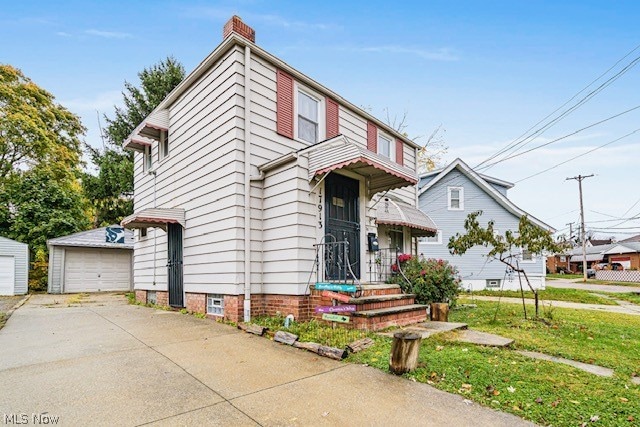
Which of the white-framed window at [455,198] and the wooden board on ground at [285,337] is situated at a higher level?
the white-framed window at [455,198]

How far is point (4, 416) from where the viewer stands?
3133mm

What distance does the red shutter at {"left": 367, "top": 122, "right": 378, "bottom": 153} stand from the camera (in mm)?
11242

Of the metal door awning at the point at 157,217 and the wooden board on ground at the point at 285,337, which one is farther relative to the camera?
the metal door awning at the point at 157,217

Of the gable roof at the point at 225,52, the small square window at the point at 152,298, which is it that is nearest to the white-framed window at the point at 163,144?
the gable roof at the point at 225,52

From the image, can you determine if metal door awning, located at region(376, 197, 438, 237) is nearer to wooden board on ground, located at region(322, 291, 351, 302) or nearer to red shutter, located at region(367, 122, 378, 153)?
red shutter, located at region(367, 122, 378, 153)

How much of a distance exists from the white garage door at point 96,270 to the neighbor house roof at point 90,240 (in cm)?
61

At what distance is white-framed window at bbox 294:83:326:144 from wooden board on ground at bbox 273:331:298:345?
15.7 feet

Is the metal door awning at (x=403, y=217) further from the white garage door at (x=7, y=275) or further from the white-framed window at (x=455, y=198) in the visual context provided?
the white garage door at (x=7, y=275)

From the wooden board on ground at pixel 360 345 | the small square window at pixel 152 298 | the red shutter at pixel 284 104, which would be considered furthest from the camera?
the small square window at pixel 152 298

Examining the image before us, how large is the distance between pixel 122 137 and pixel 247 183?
21.0 m

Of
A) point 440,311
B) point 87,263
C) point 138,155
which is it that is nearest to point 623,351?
point 440,311

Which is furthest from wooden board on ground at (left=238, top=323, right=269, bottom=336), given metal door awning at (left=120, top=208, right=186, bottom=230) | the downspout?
metal door awning at (left=120, top=208, right=186, bottom=230)

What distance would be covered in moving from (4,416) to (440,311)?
6892mm

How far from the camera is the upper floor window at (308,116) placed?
890 cm
